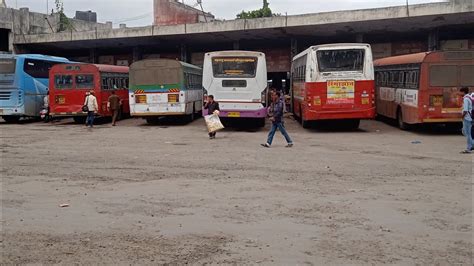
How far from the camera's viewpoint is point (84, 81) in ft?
75.5

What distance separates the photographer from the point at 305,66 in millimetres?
19078

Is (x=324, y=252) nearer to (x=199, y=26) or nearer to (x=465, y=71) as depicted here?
(x=465, y=71)

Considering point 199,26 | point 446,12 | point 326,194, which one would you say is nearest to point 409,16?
point 446,12

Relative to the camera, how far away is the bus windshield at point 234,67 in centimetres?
1908

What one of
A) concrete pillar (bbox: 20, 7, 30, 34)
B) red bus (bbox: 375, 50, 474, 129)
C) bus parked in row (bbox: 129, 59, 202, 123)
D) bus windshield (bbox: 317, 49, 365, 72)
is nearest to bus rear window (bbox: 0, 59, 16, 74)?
bus parked in row (bbox: 129, 59, 202, 123)

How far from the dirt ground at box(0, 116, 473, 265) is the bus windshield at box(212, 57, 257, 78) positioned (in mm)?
5575

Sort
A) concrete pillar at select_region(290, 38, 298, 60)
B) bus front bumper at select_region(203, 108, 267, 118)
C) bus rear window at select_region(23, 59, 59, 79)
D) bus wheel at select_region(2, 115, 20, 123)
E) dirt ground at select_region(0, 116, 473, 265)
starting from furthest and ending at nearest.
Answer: concrete pillar at select_region(290, 38, 298, 60) → bus wheel at select_region(2, 115, 20, 123) → bus rear window at select_region(23, 59, 59, 79) → bus front bumper at select_region(203, 108, 267, 118) → dirt ground at select_region(0, 116, 473, 265)

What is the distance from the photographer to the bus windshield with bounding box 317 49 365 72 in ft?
59.1

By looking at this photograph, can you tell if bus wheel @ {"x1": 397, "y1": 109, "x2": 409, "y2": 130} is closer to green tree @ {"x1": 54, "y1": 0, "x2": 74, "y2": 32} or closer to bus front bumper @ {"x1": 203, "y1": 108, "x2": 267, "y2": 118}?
bus front bumper @ {"x1": 203, "y1": 108, "x2": 267, "y2": 118}

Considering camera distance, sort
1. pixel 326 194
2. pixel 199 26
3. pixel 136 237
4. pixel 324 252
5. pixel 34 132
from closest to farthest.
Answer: pixel 324 252 → pixel 136 237 → pixel 326 194 → pixel 34 132 → pixel 199 26

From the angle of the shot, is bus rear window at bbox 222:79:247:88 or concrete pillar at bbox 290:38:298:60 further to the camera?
concrete pillar at bbox 290:38:298:60

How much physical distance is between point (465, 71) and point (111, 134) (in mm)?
12425

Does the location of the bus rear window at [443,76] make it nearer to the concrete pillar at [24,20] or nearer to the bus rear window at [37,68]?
the bus rear window at [37,68]

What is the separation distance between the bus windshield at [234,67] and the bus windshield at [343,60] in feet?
8.54
